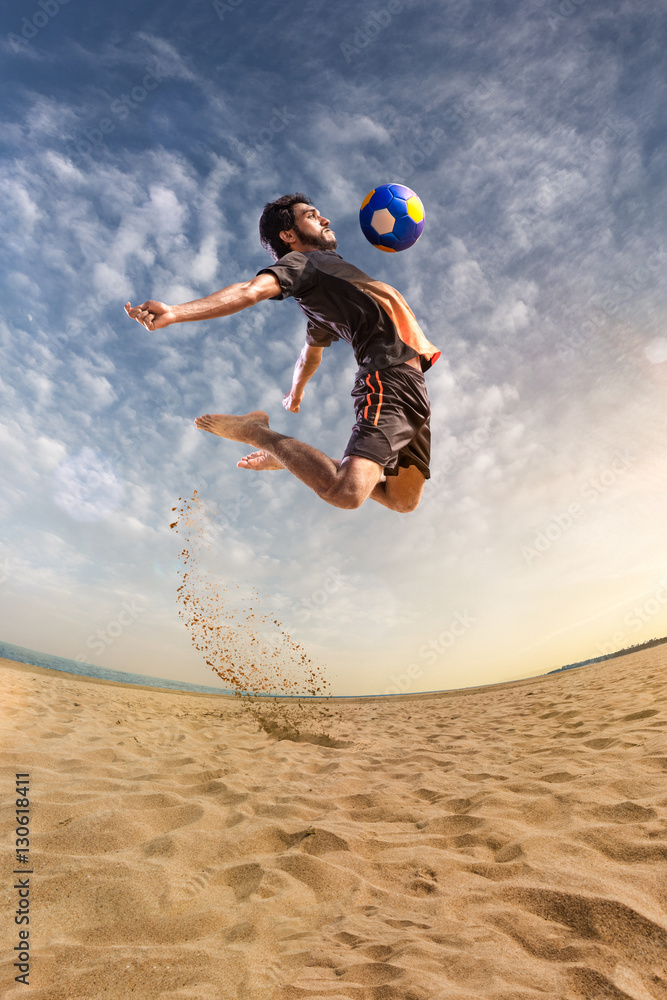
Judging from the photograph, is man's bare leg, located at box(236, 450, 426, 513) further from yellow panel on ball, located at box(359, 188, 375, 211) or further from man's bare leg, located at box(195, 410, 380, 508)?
yellow panel on ball, located at box(359, 188, 375, 211)

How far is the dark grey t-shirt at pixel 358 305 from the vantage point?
115 inches

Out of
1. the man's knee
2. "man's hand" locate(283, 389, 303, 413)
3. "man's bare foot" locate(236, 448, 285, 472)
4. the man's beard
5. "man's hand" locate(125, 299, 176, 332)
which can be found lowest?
the man's knee

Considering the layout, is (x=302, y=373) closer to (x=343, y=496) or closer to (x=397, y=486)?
(x=397, y=486)

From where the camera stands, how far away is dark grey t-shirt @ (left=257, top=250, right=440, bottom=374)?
2.93m

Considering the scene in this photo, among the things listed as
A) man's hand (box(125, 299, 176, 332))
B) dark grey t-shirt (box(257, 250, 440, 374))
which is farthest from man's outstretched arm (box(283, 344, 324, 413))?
man's hand (box(125, 299, 176, 332))

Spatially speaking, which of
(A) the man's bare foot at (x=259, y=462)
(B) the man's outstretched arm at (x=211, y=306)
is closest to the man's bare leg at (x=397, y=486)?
(A) the man's bare foot at (x=259, y=462)

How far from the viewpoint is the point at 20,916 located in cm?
162

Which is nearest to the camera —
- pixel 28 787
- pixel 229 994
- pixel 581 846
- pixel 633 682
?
pixel 229 994

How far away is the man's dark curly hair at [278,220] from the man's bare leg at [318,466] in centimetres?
145

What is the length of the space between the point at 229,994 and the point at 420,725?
5176mm

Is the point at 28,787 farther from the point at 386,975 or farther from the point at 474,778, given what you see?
the point at 474,778

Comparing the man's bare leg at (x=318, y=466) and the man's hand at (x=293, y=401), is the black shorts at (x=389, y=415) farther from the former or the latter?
the man's hand at (x=293, y=401)

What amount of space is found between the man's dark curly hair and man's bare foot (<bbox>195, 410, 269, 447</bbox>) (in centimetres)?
136

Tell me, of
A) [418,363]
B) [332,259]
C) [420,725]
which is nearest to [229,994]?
[418,363]
